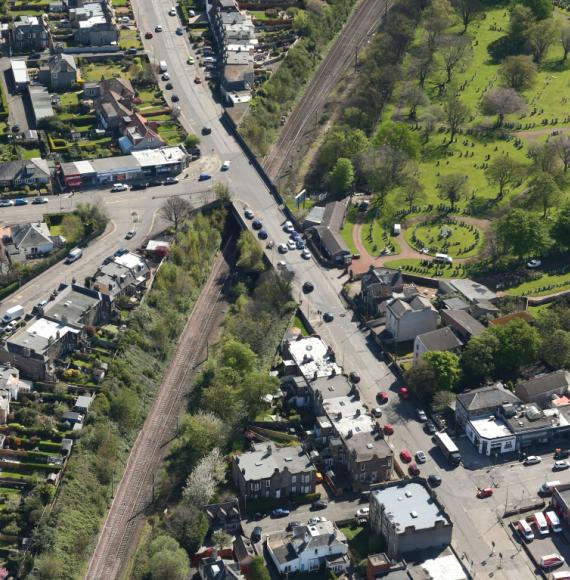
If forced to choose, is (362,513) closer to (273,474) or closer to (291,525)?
(291,525)

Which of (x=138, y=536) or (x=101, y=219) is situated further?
(x=101, y=219)

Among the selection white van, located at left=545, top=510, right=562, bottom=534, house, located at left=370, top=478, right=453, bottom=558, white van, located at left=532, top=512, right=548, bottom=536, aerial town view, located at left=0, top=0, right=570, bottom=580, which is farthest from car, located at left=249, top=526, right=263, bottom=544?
white van, located at left=545, top=510, right=562, bottom=534

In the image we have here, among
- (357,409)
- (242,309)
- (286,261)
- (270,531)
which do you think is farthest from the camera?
(286,261)

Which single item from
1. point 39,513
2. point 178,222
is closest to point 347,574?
point 39,513

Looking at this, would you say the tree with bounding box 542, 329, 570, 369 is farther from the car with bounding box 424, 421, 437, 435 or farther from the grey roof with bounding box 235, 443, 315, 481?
the grey roof with bounding box 235, 443, 315, 481

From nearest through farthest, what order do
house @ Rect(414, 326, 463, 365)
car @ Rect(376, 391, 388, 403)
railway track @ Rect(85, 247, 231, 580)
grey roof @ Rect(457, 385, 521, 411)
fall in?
railway track @ Rect(85, 247, 231, 580), grey roof @ Rect(457, 385, 521, 411), car @ Rect(376, 391, 388, 403), house @ Rect(414, 326, 463, 365)

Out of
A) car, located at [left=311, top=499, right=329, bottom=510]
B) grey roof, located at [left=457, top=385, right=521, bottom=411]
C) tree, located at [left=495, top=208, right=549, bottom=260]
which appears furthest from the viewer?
tree, located at [left=495, top=208, right=549, bottom=260]

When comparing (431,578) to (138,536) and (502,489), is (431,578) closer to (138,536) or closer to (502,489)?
(502,489)
